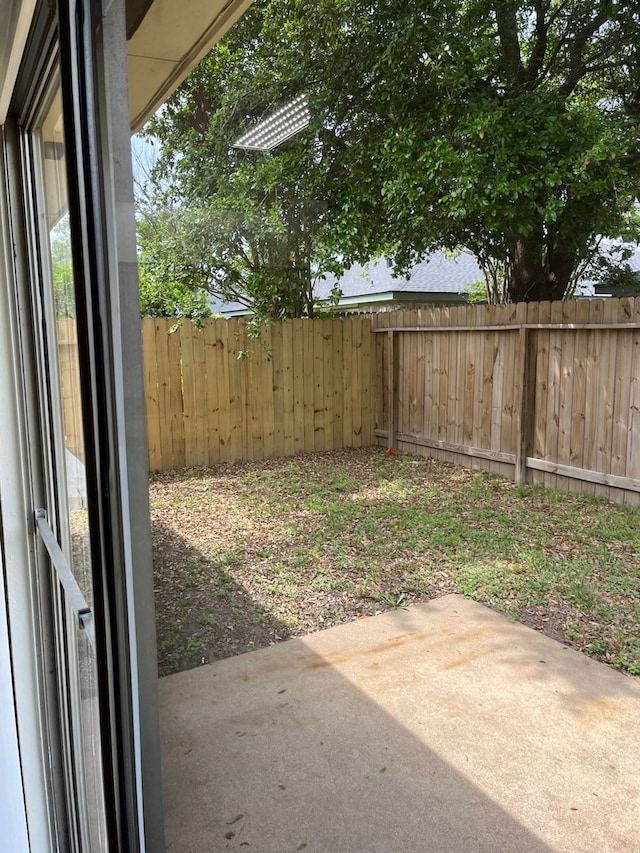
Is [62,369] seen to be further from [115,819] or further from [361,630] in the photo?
[361,630]

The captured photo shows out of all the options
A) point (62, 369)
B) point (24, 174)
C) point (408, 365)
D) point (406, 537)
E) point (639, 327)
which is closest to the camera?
point (62, 369)

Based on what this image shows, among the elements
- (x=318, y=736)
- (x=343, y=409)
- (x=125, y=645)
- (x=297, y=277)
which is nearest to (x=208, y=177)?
(x=297, y=277)

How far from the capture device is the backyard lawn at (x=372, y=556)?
2.93m

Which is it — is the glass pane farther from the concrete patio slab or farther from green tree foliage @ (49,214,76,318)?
the concrete patio slab

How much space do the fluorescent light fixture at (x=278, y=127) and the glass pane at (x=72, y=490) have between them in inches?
205

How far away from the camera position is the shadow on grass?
2.71 m

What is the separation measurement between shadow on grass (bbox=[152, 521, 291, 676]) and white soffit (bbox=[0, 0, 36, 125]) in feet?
6.94

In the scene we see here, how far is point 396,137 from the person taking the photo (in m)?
5.25

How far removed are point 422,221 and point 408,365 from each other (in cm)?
150

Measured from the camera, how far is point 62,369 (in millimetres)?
988

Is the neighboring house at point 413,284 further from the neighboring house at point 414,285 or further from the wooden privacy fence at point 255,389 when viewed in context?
the wooden privacy fence at point 255,389

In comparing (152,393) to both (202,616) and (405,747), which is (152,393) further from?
(405,747)

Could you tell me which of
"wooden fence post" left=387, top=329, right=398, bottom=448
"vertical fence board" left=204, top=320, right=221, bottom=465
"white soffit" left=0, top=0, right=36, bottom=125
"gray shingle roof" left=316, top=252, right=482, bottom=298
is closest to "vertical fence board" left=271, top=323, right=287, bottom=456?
"vertical fence board" left=204, top=320, right=221, bottom=465

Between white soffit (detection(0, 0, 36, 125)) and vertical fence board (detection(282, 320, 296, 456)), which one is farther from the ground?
white soffit (detection(0, 0, 36, 125))
